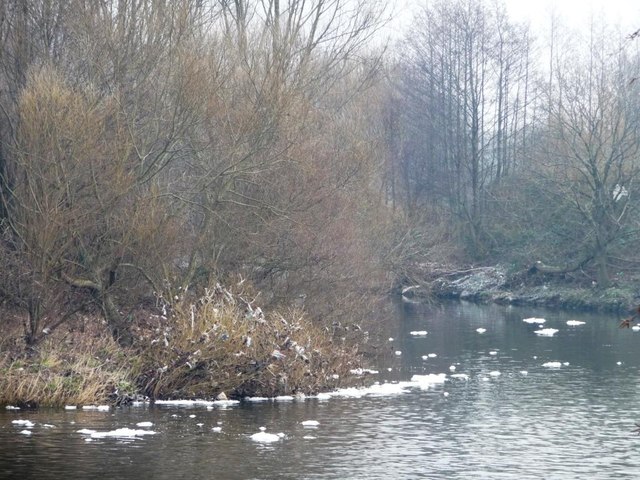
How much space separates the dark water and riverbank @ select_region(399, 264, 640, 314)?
1737cm

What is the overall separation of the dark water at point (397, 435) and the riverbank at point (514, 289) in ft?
57.0

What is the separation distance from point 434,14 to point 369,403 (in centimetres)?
4357

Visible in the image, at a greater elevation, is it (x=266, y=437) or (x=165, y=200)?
(x=165, y=200)

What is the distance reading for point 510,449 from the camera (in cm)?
1808

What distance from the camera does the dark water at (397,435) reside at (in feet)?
52.7

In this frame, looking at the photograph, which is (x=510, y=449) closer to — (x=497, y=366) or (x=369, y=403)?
(x=369, y=403)

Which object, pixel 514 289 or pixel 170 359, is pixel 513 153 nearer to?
pixel 514 289

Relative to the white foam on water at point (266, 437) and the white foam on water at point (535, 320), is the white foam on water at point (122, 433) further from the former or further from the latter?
the white foam on water at point (535, 320)

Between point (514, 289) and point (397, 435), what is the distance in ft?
115

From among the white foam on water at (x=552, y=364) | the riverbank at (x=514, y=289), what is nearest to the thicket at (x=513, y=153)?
the riverbank at (x=514, y=289)

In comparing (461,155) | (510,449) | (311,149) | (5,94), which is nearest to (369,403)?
(510,449)

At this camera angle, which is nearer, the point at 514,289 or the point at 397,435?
the point at 397,435

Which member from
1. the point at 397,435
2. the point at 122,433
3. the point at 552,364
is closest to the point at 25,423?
the point at 122,433

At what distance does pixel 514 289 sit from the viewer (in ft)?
175
